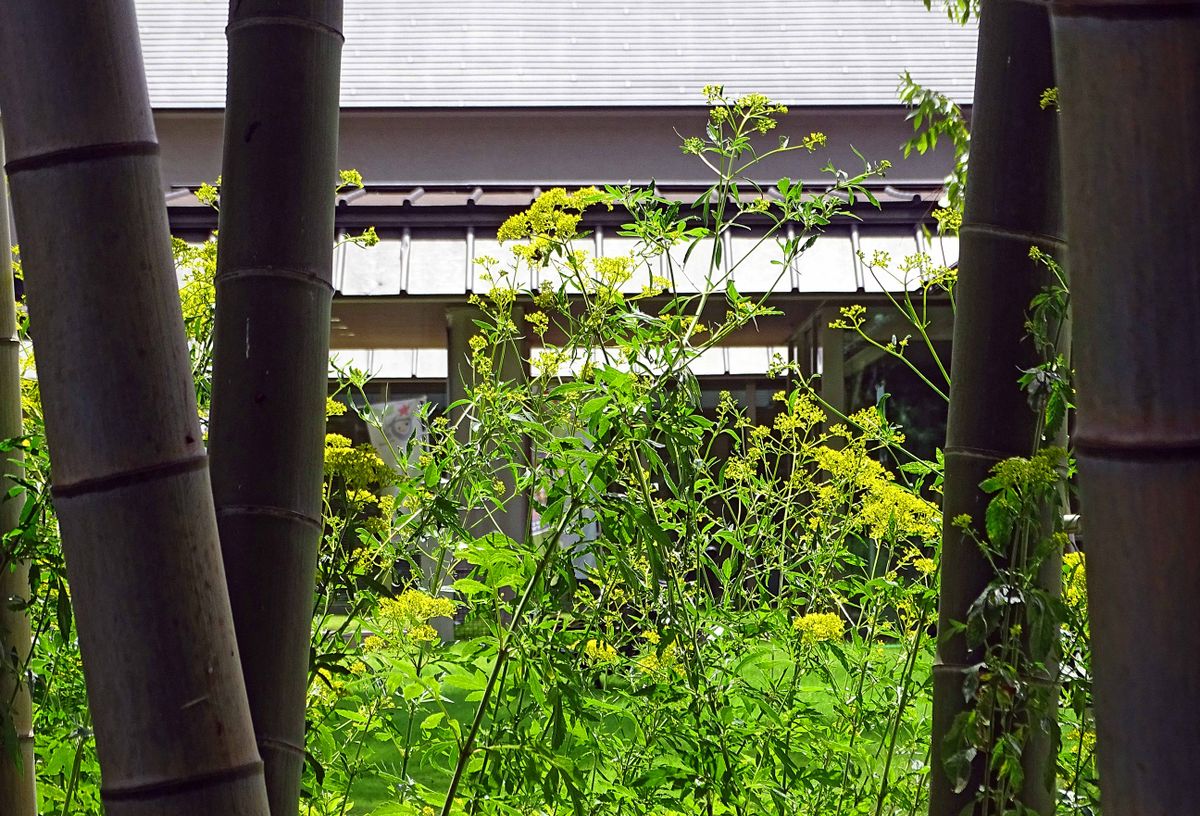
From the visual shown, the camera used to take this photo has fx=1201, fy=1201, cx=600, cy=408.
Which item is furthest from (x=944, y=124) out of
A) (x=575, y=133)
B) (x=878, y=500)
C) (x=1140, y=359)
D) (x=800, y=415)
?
(x=575, y=133)

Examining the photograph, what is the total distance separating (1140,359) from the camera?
68 cm

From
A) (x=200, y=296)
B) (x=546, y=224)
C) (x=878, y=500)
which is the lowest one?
(x=878, y=500)

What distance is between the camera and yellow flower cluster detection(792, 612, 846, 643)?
7.07 ft

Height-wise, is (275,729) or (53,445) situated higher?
(53,445)

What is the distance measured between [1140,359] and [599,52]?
49.9ft

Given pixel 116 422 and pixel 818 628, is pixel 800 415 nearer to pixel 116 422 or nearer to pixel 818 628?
pixel 818 628

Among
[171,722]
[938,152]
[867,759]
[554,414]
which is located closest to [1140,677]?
[171,722]

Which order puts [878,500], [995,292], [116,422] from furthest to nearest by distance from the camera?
[878,500], [995,292], [116,422]

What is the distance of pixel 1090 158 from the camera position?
68 cm

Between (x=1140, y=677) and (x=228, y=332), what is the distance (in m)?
0.89

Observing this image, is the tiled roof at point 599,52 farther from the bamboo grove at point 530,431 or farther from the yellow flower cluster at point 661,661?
the bamboo grove at point 530,431

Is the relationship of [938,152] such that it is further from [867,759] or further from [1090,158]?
[1090,158]

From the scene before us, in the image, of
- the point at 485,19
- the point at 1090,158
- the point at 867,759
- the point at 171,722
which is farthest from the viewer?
the point at 485,19

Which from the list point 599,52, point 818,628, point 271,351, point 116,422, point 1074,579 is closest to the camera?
point 116,422
